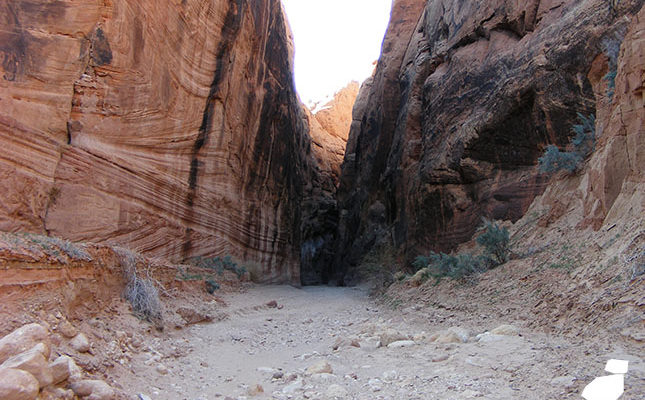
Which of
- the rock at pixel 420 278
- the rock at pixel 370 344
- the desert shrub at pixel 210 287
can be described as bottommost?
the rock at pixel 370 344

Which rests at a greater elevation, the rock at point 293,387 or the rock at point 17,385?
the rock at point 17,385

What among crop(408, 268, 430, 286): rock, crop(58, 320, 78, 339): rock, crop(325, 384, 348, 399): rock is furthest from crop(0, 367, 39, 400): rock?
crop(408, 268, 430, 286): rock

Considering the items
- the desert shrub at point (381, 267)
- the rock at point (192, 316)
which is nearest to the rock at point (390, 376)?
the rock at point (192, 316)

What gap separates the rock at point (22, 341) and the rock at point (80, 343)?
0.48 m

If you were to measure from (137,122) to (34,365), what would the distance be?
10.8m

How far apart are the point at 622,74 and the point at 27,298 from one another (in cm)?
875

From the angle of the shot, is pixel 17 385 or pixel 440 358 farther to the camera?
pixel 440 358

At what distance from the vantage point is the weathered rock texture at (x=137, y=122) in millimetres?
10086

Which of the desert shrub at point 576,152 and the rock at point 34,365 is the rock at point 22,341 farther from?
the desert shrub at point 576,152

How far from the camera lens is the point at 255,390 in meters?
4.01

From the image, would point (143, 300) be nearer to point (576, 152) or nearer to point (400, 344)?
point (400, 344)

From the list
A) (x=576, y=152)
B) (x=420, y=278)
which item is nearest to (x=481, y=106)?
(x=576, y=152)

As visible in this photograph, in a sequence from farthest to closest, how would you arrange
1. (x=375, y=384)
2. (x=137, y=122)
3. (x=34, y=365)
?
1. (x=137, y=122)
2. (x=375, y=384)
3. (x=34, y=365)

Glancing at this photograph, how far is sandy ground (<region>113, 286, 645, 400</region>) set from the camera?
339cm
